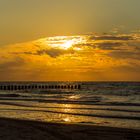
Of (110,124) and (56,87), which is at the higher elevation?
(110,124)

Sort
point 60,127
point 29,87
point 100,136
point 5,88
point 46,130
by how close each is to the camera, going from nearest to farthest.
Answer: point 100,136 → point 46,130 → point 60,127 → point 5,88 → point 29,87

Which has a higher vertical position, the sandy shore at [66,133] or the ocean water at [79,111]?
the sandy shore at [66,133]

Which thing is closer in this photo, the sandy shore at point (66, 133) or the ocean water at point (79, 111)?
the sandy shore at point (66, 133)

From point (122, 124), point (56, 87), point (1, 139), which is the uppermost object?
point (1, 139)

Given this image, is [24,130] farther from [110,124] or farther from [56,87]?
[56,87]

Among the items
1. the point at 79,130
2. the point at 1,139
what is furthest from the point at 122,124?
the point at 1,139

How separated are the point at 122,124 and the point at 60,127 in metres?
4.39

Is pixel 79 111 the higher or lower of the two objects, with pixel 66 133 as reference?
lower

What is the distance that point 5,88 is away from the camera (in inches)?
4277

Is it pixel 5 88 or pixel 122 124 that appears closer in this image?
pixel 122 124

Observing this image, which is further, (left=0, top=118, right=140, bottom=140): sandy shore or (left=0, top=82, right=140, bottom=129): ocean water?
(left=0, top=82, right=140, bottom=129): ocean water

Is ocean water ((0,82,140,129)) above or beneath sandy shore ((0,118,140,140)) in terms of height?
beneath

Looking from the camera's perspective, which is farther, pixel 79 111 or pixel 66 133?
pixel 79 111

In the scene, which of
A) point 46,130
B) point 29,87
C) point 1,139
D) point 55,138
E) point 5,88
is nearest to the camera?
point 1,139
